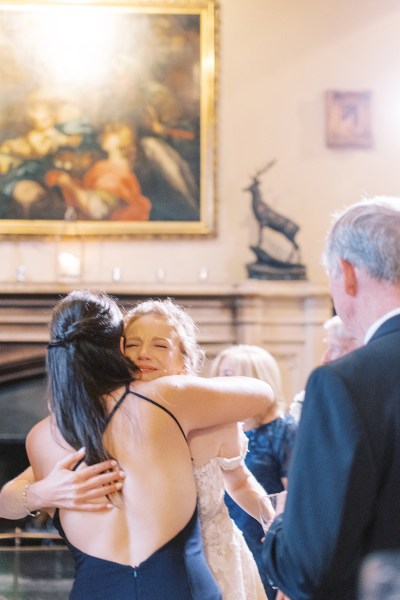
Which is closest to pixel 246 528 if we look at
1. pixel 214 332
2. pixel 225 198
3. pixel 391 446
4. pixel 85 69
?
pixel 391 446

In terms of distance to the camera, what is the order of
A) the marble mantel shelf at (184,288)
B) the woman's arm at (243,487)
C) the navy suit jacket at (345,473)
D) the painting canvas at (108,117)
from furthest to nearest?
the painting canvas at (108,117) < the marble mantel shelf at (184,288) < the woman's arm at (243,487) < the navy suit jacket at (345,473)

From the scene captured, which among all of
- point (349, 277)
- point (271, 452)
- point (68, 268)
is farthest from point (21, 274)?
point (349, 277)

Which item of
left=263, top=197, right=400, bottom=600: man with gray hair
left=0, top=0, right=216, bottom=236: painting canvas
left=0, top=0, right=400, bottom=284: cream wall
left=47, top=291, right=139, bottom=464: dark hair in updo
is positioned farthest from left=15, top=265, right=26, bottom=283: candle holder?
left=263, top=197, right=400, bottom=600: man with gray hair

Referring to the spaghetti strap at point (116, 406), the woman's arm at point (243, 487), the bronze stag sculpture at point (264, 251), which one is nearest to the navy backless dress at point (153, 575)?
the spaghetti strap at point (116, 406)

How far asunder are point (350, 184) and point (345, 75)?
889 mm

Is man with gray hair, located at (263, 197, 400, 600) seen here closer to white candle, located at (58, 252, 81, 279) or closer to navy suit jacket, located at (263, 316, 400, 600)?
navy suit jacket, located at (263, 316, 400, 600)

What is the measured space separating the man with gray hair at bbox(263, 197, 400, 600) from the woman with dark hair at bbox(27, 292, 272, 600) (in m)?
0.48

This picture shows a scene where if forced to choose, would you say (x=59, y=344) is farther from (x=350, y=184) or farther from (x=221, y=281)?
(x=350, y=184)

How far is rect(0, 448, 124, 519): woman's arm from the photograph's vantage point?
2.02 m

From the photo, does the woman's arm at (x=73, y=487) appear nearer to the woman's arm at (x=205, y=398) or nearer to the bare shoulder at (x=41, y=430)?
the bare shoulder at (x=41, y=430)

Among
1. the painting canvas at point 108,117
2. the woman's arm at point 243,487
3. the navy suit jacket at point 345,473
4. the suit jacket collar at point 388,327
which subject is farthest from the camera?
the painting canvas at point 108,117

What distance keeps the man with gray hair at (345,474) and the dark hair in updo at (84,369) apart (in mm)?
611

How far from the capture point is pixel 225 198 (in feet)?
22.3

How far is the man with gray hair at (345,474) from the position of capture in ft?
4.76
